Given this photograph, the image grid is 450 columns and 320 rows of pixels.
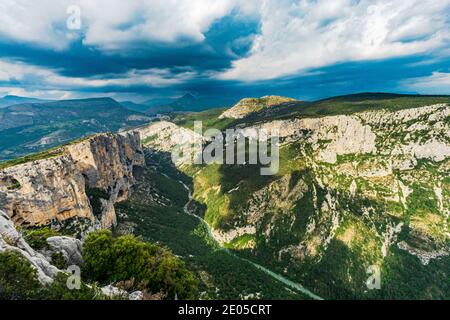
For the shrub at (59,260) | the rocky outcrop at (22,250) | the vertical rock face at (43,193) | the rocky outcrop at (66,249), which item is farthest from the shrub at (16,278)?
the vertical rock face at (43,193)

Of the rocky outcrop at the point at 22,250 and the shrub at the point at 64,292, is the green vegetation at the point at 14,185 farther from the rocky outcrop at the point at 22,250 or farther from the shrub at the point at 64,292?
the shrub at the point at 64,292

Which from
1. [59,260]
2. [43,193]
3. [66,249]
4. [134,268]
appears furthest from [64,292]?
[43,193]

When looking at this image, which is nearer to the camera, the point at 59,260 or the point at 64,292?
the point at 64,292

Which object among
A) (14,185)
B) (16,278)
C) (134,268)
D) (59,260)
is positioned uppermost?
(16,278)

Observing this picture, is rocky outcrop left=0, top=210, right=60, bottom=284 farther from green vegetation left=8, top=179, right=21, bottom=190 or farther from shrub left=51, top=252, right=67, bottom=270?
green vegetation left=8, top=179, right=21, bottom=190

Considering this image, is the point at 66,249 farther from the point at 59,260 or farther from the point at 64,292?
the point at 64,292

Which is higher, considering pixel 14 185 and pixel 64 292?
pixel 64 292
